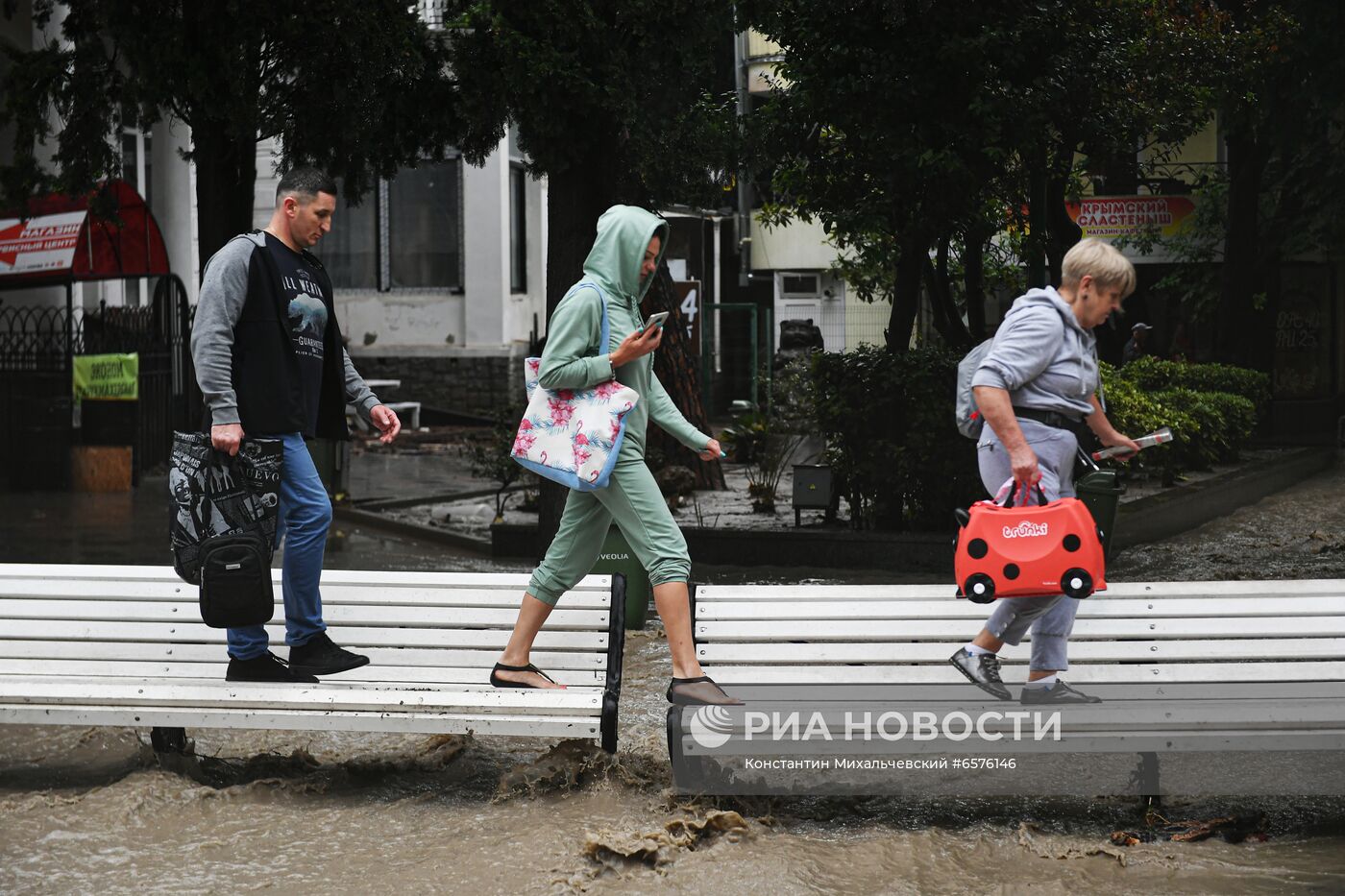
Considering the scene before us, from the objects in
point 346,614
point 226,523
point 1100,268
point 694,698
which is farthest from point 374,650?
point 1100,268

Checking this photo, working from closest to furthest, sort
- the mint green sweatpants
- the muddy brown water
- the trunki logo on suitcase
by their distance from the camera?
the muddy brown water, the trunki logo on suitcase, the mint green sweatpants

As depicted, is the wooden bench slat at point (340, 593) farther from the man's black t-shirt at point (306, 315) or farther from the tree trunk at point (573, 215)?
the tree trunk at point (573, 215)

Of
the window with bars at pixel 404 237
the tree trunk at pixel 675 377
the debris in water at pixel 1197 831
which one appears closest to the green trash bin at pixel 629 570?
the debris in water at pixel 1197 831

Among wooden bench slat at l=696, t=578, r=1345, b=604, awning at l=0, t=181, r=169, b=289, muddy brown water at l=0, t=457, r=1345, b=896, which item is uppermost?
awning at l=0, t=181, r=169, b=289

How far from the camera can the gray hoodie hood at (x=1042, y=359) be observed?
5.21m

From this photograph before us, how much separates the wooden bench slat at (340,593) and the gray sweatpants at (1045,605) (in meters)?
1.39

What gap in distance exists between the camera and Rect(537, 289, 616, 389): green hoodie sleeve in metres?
5.32

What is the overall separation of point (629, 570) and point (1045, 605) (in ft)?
11.8

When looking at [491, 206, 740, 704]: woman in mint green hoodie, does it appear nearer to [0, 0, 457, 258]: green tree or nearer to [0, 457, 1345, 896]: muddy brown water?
[0, 457, 1345, 896]: muddy brown water

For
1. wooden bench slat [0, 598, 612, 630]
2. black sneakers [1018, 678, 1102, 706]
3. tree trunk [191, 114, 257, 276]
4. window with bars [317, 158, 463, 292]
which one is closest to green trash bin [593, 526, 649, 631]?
wooden bench slat [0, 598, 612, 630]

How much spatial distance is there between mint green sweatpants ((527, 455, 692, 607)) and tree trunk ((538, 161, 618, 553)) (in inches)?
192

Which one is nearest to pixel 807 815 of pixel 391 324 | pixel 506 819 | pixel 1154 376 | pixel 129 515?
pixel 506 819

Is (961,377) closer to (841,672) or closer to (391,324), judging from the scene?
(841,672)

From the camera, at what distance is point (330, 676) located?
18.4ft
